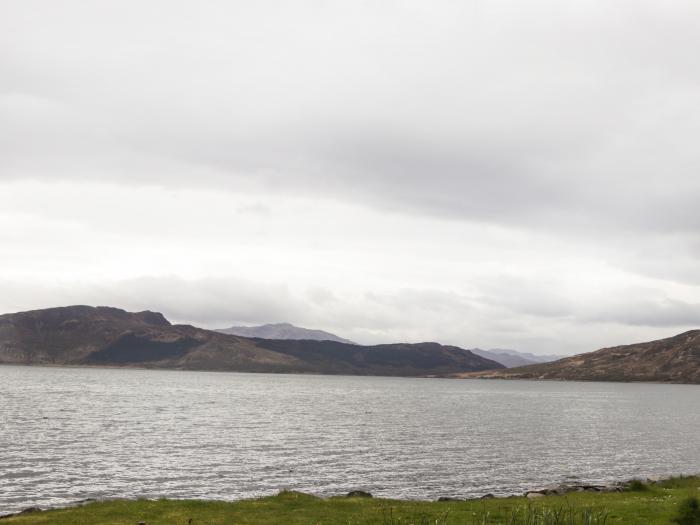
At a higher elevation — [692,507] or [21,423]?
[692,507]

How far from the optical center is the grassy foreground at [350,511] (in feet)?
117

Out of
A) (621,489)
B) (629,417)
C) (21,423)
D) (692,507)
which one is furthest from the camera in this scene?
(629,417)

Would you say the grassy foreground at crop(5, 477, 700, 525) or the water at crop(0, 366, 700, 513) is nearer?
the grassy foreground at crop(5, 477, 700, 525)

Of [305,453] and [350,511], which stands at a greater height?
[350,511]

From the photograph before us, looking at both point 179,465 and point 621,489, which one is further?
point 179,465

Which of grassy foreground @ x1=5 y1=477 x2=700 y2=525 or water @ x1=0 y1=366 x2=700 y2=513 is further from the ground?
grassy foreground @ x1=5 y1=477 x2=700 y2=525

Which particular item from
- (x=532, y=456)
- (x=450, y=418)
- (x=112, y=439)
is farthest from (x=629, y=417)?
(x=112, y=439)

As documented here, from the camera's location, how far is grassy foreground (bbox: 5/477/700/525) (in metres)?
35.6

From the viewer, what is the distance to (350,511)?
132 feet

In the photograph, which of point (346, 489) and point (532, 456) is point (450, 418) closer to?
point (532, 456)

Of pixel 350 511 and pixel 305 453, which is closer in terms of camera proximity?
A: pixel 350 511

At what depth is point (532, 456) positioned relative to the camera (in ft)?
269

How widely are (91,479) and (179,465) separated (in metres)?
11.2

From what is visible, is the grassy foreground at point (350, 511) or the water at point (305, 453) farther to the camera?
the water at point (305, 453)
